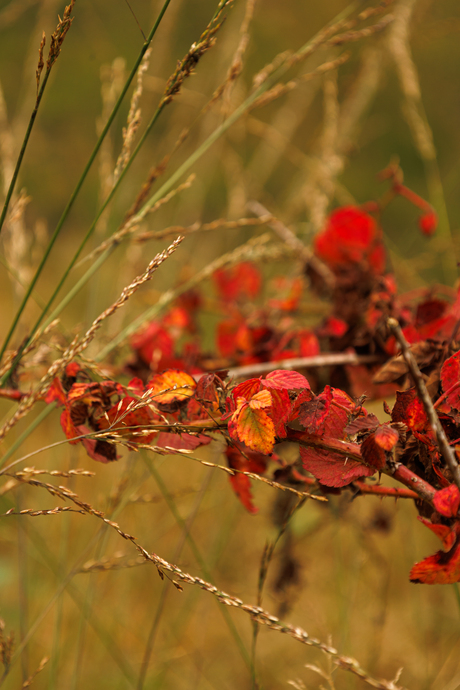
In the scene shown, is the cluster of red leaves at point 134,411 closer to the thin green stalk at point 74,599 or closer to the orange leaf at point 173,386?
the orange leaf at point 173,386

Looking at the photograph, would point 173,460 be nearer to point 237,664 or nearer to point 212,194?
point 237,664

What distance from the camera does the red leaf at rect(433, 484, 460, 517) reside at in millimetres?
222

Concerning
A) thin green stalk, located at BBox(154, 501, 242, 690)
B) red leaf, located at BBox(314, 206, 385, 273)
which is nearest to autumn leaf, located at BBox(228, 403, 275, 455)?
red leaf, located at BBox(314, 206, 385, 273)

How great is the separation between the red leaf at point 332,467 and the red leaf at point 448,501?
34 millimetres

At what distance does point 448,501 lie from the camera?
0.22 m

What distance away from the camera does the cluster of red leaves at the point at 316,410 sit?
244 millimetres

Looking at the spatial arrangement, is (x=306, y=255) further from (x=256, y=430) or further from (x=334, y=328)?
(x=256, y=430)

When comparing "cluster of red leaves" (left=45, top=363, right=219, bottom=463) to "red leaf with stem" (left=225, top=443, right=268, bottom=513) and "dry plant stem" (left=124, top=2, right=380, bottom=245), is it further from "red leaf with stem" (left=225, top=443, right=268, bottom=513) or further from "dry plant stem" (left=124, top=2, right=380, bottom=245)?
"dry plant stem" (left=124, top=2, right=380, bottom=245)

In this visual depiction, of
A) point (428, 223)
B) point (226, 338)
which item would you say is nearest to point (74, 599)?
point (226, 338)

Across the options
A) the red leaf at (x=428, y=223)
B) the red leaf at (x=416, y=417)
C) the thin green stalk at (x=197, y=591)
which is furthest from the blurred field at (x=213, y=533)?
the red leaf at (x=416, y=417)

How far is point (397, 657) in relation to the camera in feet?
2.92

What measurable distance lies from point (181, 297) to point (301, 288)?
0.15m

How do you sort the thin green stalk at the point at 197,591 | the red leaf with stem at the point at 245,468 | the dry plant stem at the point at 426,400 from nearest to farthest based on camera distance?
the dry plant stem at the point at 426,400 < the red leaf with stem at the point at 245,468 < the thin green stalk at the point at 197,591

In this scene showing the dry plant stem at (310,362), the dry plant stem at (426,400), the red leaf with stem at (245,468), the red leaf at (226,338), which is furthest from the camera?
the red leaf at (226,338)
